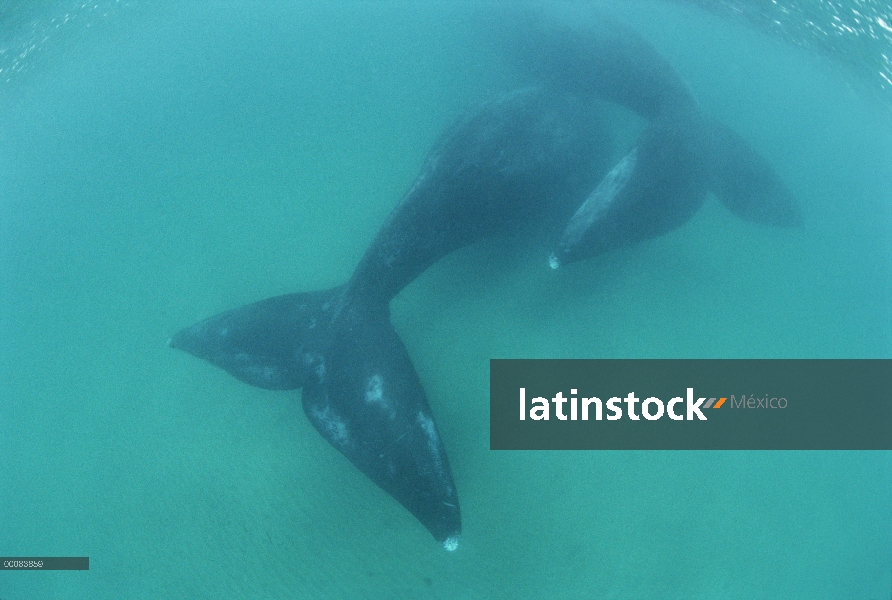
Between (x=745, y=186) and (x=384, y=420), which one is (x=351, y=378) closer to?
(x=384, y=420)

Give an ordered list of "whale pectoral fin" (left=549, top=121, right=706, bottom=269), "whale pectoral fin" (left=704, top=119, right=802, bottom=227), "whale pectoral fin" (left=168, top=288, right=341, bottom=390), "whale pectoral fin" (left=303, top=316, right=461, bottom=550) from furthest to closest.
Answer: "whale pectoral fin" (left=704, top=119, right=802, bottom=227), "whale pectoral fin" (left=549, top=121, right=706, bottom=269), "whale pectoral fin" (left=168, top=288, right=341, bottom=390), "whale pectoral fin" (left=303, top=316, right=461, bottom=550)

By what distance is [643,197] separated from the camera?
14.9 metres

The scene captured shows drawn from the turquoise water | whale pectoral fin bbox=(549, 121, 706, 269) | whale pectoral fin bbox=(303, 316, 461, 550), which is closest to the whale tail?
whale pectoral fin bbox=(303, 316, 461, 550)

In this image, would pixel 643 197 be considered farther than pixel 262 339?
Yes

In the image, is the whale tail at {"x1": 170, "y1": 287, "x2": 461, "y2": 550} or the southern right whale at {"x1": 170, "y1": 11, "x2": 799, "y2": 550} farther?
the southern right whale at {"x1": 170, "y1": 11, "x2": 799, "y2": 550}

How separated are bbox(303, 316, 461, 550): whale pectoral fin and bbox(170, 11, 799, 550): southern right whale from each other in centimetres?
→ 3

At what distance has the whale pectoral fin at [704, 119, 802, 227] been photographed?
16.5 m

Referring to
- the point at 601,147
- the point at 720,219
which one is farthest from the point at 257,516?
the point at 720,219

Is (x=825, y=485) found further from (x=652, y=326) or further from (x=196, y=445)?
(x=196, y=445)

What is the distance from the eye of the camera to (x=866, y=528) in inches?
576

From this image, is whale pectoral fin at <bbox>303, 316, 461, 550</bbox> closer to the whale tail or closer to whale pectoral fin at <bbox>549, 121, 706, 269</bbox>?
the whale tail

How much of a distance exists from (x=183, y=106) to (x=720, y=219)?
19020 mm

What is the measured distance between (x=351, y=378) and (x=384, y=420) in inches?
54.3

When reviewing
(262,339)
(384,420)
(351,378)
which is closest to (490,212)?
(351,378)
